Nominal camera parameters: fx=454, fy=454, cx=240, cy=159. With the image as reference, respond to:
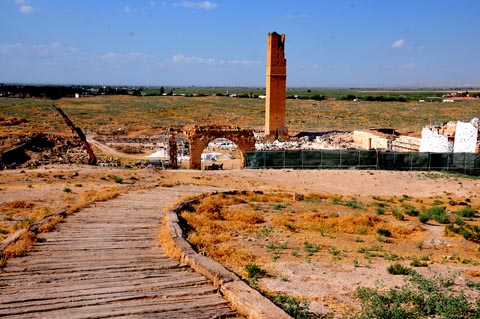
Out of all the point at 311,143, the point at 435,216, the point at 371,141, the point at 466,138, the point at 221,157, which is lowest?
the point at 221,157

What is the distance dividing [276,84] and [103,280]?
111 feet

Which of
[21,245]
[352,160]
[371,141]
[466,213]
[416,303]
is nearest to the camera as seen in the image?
[416,303]

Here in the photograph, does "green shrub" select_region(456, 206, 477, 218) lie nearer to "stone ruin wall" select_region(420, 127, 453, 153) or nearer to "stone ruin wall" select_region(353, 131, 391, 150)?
"stone ruin wall" select_region(420, 127, 453, 153)

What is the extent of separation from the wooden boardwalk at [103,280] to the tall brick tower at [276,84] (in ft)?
100

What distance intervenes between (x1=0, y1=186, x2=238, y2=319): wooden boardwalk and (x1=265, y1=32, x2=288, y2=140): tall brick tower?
30.6m

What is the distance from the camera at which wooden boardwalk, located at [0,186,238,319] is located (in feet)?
16.5

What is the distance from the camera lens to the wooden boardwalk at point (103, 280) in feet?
16.5

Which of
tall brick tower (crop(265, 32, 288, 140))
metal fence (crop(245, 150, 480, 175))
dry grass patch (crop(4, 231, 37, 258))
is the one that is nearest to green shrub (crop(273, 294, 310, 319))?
dry grass patch (crop(4, 231, 37, 258))

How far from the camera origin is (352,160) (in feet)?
84.8

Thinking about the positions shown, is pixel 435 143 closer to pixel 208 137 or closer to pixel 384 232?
pixel 208 137

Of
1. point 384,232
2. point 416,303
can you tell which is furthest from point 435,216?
point 416,303

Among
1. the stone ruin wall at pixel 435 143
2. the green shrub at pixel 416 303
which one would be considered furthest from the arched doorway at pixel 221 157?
the green shrub at pixel 416 303

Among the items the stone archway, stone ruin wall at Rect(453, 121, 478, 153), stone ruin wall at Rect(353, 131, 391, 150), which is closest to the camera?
stone ruin wall at Rect(453, 121, 478, 153)

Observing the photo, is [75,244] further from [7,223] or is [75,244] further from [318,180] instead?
[318,180]
